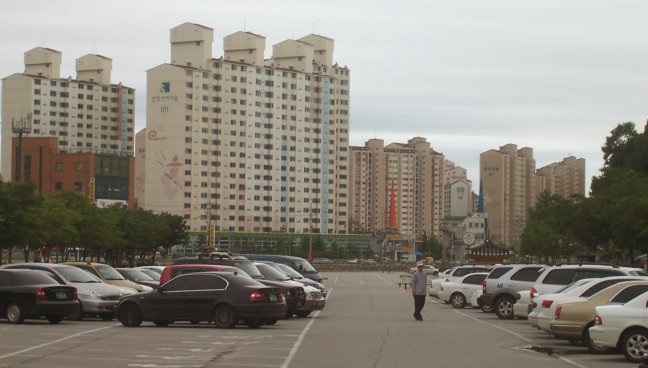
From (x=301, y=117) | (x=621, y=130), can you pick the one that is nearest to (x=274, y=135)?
(x=301, y=117)

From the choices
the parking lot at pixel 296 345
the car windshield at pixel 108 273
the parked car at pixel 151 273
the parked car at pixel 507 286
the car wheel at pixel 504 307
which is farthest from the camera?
the parked car at pixel 151 273

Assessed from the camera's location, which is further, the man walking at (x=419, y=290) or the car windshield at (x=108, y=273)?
the car windshield at (x=108, y=273)

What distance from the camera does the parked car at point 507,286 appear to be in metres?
35.5

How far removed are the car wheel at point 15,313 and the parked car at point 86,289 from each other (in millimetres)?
1918

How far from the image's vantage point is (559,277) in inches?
1180

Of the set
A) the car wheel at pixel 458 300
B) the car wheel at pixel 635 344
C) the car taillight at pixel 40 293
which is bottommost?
the car wheel at pixel 458 300

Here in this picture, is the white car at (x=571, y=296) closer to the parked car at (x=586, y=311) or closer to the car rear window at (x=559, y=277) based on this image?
the parked car at (x=586, y=311)

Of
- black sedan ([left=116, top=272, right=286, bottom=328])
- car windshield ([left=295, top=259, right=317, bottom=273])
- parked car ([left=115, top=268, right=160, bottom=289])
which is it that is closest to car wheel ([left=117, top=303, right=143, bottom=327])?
black sedan ([left=116, top=272, right=286, bottom=328])

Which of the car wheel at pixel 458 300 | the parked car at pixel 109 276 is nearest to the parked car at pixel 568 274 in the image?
the parked car at pixel 109 276

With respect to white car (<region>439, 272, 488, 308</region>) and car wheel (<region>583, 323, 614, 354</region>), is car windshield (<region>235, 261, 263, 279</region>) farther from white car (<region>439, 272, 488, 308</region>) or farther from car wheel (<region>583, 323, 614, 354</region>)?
car wheel (<region>583, 323, 614, 354</region>)

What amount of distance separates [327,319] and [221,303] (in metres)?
6.30

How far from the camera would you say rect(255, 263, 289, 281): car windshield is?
1363 inches

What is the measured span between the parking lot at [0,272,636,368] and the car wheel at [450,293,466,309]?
12.1 metres

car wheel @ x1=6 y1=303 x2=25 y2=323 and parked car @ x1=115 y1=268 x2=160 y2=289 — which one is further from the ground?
parked car @ x1=115 y1=268 x2=160 y2=289
